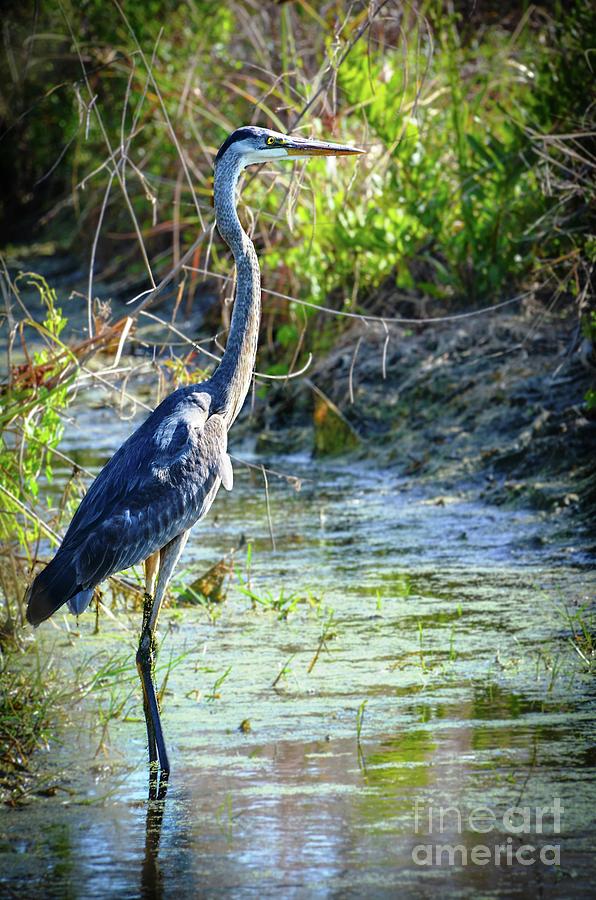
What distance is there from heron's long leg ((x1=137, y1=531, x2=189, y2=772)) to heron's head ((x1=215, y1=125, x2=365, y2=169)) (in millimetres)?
1496

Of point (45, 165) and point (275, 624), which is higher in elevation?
point (45, 165)

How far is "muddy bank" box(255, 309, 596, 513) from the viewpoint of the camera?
7551 millimetres

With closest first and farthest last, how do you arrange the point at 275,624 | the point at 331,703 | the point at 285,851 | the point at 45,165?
the point at 285,851
the point at 331,703
the point at 275,624
the point at 45,165

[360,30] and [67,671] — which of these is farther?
[67,671]

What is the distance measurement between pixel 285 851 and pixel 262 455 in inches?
237

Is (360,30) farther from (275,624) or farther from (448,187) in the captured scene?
(448,187)

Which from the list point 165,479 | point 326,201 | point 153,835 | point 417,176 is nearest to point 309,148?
point 165,479

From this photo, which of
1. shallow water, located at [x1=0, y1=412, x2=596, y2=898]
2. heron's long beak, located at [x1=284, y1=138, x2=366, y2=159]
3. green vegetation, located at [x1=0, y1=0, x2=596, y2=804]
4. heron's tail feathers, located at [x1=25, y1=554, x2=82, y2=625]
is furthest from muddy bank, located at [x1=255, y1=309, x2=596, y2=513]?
heron's tail feathers, located at [x1=25, y1=554, x2=82, y2=625]

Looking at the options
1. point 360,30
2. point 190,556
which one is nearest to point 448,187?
point 190,556

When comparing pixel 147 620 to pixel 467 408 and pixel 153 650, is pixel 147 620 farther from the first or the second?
pixel 467 408

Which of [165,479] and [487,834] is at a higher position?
[165,479]

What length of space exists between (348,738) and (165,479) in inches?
43.9

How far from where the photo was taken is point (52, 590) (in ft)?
14.3

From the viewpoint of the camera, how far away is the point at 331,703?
480cm
